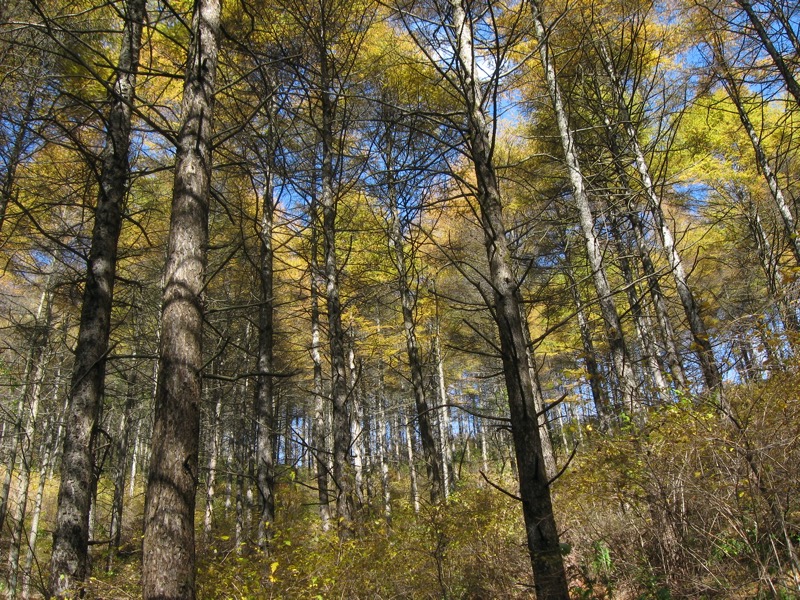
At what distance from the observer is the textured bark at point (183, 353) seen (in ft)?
7.36

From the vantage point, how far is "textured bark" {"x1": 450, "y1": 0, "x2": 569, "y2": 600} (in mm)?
2027

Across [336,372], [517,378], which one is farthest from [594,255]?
[517,378]

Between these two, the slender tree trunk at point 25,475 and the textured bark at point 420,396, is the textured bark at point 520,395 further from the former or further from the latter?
the slender tree trunk at point 25,475

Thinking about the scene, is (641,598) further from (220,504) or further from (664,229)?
(220,504)

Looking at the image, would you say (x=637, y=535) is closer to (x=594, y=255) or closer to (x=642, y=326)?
(x=594, y=255)

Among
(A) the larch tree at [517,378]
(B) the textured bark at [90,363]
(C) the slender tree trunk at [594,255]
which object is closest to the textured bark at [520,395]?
→ (A) the larch tree at [517,378]

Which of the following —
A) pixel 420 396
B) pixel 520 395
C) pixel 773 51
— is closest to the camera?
pixel 520 395

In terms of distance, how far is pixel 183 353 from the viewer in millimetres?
2564

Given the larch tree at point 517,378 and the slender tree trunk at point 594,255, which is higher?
the slender tree trunk at point 594,255

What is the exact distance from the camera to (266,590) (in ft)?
13.2

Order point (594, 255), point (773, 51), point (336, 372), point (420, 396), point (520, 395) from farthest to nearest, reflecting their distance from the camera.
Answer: point (420, 396)
point (594, 255)
point (773, 51)
point (336, 372)
point (520, 395)

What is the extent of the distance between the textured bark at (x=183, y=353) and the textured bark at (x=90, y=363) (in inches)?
25.3

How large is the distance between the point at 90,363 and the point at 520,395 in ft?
12.7

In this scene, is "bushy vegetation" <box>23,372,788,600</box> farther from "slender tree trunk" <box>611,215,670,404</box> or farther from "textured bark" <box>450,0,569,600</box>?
"slender tree trunk" <box>611,215,670,404</box>
